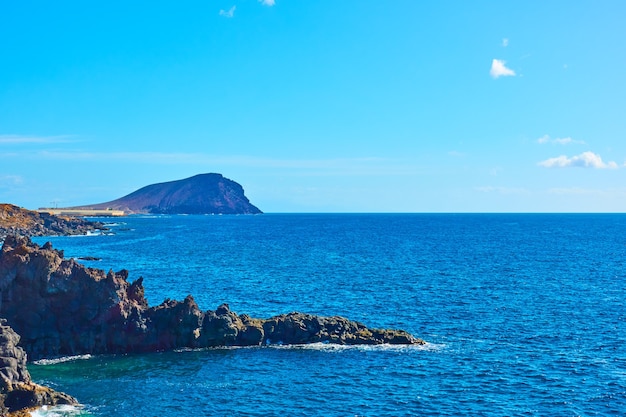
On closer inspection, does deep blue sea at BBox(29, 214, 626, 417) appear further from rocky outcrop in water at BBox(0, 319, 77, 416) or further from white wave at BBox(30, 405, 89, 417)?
rocky outcrop in water at BBox(0, 319, 77, 416)

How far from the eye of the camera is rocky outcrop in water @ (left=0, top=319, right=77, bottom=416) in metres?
40.4

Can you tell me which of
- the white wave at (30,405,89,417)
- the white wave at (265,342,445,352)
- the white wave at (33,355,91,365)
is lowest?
the white wave at (30,405,89,417)

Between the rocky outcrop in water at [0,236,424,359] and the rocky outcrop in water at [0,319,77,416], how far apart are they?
43.0 feet

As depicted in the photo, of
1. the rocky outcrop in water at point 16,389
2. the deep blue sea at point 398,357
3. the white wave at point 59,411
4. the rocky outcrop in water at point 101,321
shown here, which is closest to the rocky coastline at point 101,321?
the rocky outcrop in water at point 101,321

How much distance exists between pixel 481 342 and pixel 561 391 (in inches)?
593

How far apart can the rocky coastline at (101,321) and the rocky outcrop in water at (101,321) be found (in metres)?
0.09

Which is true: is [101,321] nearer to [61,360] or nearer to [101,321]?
[101,321]

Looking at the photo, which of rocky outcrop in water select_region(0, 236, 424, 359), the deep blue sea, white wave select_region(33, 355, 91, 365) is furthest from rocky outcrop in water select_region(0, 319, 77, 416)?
rocky outcrop in water select_region(0, 236, 424, 359)

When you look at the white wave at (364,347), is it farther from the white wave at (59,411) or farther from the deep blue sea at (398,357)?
the white wave at (59,411)

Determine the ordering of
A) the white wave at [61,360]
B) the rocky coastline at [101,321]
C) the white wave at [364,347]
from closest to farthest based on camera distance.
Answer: the white wave at [61,360] < the rocky coastline at [101,321] < the white wave at [364,347]

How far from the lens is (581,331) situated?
64.9 meters

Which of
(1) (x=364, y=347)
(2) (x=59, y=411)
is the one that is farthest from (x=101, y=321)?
(1) (x=364, y=347)

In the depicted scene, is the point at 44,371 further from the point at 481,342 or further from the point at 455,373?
the point at 481,342

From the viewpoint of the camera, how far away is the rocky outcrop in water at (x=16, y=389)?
40438mm
